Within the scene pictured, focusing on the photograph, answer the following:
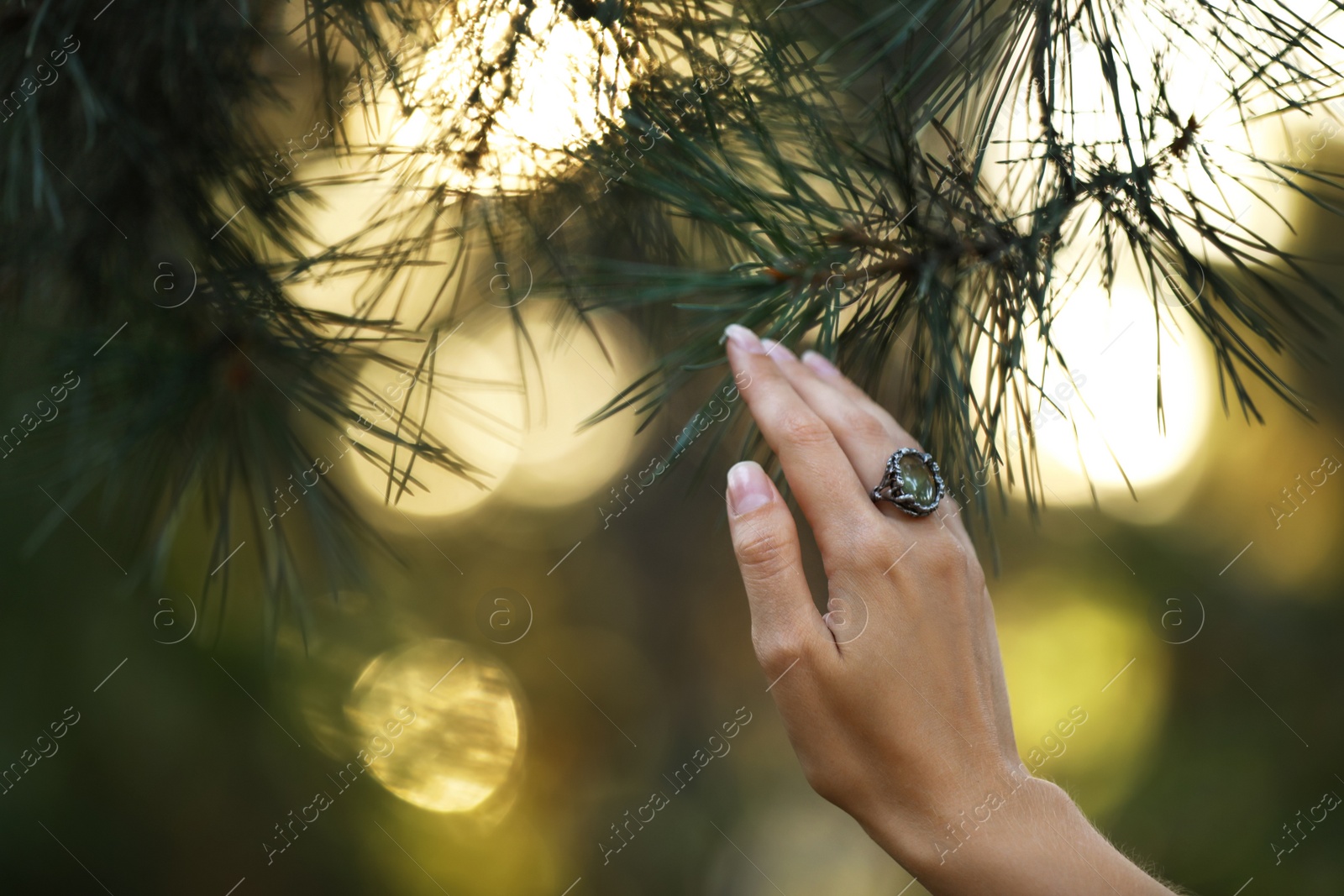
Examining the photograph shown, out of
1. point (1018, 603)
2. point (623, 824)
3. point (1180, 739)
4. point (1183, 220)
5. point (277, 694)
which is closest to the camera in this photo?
point (1183, 220)

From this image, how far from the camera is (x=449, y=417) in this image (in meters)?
1.11

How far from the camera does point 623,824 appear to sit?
2.11 meters

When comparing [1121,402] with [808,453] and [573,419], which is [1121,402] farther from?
[573,419]

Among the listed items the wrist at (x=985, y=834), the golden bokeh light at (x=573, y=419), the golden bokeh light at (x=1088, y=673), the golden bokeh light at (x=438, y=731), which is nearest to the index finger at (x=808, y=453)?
the wrist at (x=985, y=834)

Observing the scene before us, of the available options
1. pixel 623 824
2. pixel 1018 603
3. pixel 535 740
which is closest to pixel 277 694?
pixel 535 740

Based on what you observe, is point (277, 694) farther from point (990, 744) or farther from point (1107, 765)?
point (1107, 765)

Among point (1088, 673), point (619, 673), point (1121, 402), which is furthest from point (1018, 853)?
point (1088, 673)

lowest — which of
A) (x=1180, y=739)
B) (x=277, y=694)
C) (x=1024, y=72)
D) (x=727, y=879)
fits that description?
(x=727, y=879)

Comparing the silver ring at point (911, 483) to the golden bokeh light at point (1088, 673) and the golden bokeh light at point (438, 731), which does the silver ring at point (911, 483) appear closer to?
the golden bokeh light at point (438, 731)

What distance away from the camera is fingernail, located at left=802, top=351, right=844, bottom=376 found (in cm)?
44

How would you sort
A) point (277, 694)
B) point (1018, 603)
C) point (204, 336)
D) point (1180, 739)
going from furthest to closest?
point (1018, 603), point (1180, 739), point (277, 694), point (204, 336)

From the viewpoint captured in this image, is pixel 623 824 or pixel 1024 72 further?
pixel 623 824

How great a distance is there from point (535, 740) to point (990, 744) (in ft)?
6.14

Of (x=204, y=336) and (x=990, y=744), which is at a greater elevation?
(x=204, y=336)
